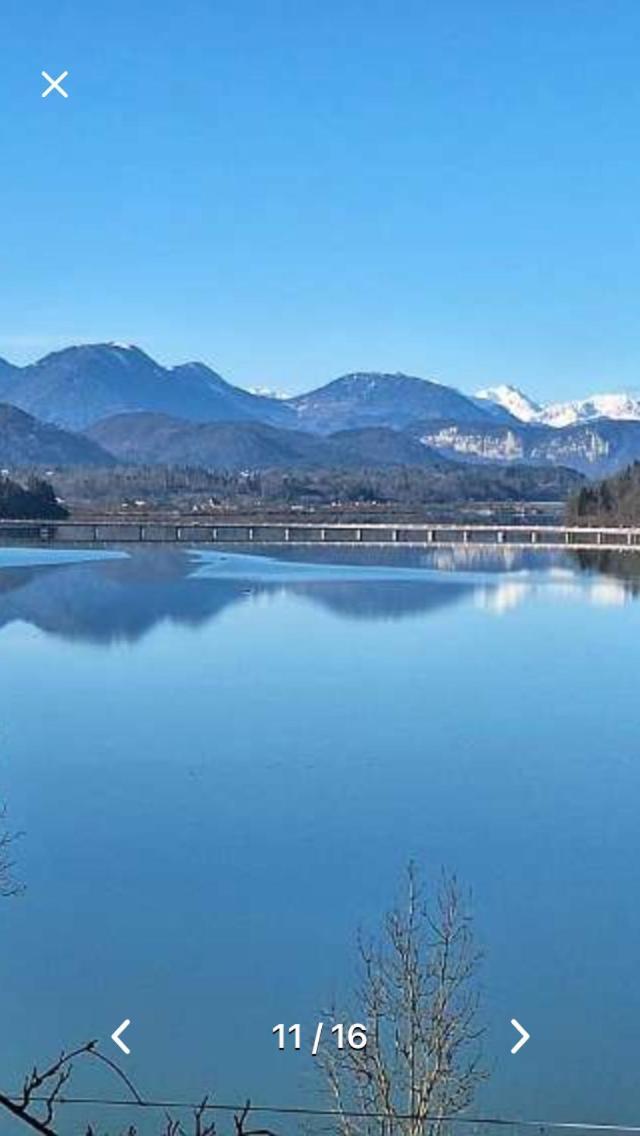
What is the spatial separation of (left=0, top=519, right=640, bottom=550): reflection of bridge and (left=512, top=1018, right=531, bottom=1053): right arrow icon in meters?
25.2

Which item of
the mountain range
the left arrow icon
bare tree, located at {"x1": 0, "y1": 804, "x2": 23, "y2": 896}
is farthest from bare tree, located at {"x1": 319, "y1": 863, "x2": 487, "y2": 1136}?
the mountain range

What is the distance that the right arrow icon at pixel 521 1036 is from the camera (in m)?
3.55

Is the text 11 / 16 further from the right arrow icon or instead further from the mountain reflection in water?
the mountain reflection in water

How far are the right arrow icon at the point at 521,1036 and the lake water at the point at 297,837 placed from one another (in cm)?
2

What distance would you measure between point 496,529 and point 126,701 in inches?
959

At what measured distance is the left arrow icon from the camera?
11.4 ft

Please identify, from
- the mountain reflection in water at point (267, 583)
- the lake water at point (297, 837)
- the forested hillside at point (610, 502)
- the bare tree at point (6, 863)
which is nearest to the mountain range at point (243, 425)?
the forested hillside at point (610, 502)

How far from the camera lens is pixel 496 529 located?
32594 millimetres

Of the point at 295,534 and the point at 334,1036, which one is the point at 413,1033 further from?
the point at 295,534

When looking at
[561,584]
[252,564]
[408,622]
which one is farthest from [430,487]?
[408,622]

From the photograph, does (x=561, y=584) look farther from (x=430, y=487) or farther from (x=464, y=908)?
(x=430, y=487)

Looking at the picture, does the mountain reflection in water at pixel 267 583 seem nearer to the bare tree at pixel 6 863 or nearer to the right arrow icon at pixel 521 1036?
the bare tree at pixel 6 863

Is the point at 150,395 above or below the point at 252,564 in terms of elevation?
above

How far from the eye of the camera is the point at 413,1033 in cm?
300
